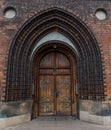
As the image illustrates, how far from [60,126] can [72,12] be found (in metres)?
4.32

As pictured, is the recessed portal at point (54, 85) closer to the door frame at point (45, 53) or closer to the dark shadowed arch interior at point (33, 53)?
the door frame at point (45, 53)

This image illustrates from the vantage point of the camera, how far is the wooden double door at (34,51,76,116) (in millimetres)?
6621

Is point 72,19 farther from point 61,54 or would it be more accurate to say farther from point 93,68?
point 93,68

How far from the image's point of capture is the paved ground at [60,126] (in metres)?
5.03

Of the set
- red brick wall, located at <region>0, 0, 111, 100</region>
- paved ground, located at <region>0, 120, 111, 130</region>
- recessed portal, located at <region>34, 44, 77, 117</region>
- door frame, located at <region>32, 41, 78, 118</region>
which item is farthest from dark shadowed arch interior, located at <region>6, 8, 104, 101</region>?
paved ground, located at <region>0, 120, 111, 130</region>

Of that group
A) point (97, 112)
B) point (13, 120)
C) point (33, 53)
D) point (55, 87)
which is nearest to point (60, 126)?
point (97, 112)

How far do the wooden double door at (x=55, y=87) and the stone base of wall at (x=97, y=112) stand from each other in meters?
0.81

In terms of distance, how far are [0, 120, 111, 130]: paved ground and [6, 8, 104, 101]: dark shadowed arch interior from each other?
96 centimetres

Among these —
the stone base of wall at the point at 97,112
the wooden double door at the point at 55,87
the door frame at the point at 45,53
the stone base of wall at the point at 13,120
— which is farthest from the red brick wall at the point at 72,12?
the wooden double door at the point at 55,87

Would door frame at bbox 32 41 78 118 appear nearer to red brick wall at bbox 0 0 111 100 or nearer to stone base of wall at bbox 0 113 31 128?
stone base of wall at bbox 0 113 31 128

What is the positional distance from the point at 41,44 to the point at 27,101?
2346mm

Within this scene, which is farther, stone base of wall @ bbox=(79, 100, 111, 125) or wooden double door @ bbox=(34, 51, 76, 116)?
wooden double door @ bbox=(34, 51, 76, 116)

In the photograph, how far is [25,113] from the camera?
572 centimetres

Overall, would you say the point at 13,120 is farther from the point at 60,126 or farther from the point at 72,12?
the point at 72,12
